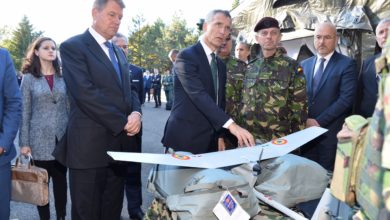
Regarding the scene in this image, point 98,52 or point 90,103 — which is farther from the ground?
point 98,52

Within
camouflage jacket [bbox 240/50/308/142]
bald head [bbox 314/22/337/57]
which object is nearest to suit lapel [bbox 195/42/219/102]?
camouflage jacket [bbox 240/50/308/142]

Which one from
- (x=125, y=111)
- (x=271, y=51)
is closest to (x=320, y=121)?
(x=271, y=51)

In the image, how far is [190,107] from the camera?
2582 millimetres

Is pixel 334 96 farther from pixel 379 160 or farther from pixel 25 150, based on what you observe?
pixel 25 150

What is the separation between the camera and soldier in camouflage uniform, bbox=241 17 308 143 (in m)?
2.80

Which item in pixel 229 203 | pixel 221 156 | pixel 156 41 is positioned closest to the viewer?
pixel 229 203

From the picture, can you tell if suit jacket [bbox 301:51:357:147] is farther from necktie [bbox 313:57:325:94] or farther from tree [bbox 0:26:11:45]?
tree [bbox 0:26:11:45]

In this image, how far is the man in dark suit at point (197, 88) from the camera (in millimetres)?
2490

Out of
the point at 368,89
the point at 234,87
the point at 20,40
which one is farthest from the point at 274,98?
the point at 20,40

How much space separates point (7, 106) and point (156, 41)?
1952 inches

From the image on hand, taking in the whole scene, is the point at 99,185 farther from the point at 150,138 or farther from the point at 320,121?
the point at 150,138

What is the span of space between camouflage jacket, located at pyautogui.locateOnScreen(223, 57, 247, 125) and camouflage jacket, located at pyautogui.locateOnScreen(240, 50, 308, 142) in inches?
2.4

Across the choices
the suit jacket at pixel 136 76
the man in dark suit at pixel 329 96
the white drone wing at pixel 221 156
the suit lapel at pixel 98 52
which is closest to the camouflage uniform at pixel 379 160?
the white drone wing at pixel 221 156

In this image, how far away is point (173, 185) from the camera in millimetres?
1760
